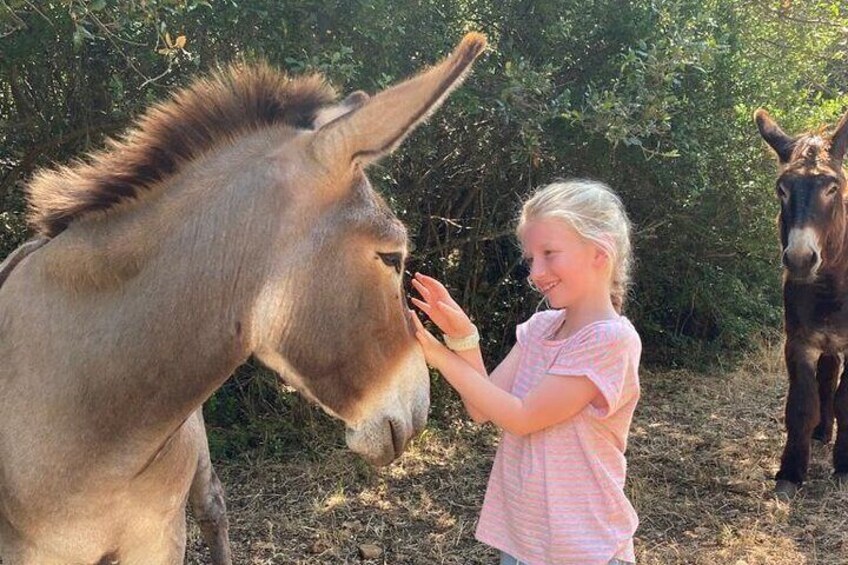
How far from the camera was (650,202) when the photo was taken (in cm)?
581

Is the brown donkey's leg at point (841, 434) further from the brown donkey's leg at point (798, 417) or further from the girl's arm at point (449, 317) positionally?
the girl's arm at point (449, 317)

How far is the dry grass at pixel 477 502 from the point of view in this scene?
3771 mm

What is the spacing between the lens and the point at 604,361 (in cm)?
189

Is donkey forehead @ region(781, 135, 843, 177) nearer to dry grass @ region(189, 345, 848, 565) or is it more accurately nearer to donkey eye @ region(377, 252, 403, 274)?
dry grass @ region(189, 345, 848, 565)

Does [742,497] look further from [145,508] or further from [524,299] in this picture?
[145,508]

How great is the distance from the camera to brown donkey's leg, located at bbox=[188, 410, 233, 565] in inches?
115

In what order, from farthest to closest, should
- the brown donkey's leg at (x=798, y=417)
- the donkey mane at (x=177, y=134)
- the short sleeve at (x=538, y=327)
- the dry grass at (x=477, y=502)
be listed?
the brown donkey's leg at (x=798, y=417) < the dry grass at (x=477, y=502) < the short sleeve at (x=538, y=327) < the donkey mane at (x=177, y=134)

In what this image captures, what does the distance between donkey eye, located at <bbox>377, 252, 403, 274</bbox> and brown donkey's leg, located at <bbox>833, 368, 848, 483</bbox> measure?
146 inches

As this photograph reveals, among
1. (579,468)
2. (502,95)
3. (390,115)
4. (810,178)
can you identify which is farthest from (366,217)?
(810,178)

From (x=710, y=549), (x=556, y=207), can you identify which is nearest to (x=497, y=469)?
(x=556, y=207)

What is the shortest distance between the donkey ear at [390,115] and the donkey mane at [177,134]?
9.7 inches

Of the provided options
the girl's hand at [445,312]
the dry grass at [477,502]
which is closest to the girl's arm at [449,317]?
the girl's hand at [445,312]

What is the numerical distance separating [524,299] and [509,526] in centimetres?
428

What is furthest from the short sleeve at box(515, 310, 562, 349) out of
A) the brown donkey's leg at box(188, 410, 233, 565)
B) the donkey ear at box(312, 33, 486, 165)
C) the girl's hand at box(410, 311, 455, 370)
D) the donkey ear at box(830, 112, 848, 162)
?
the donkey ear at box(830, 112, 848, 162)
